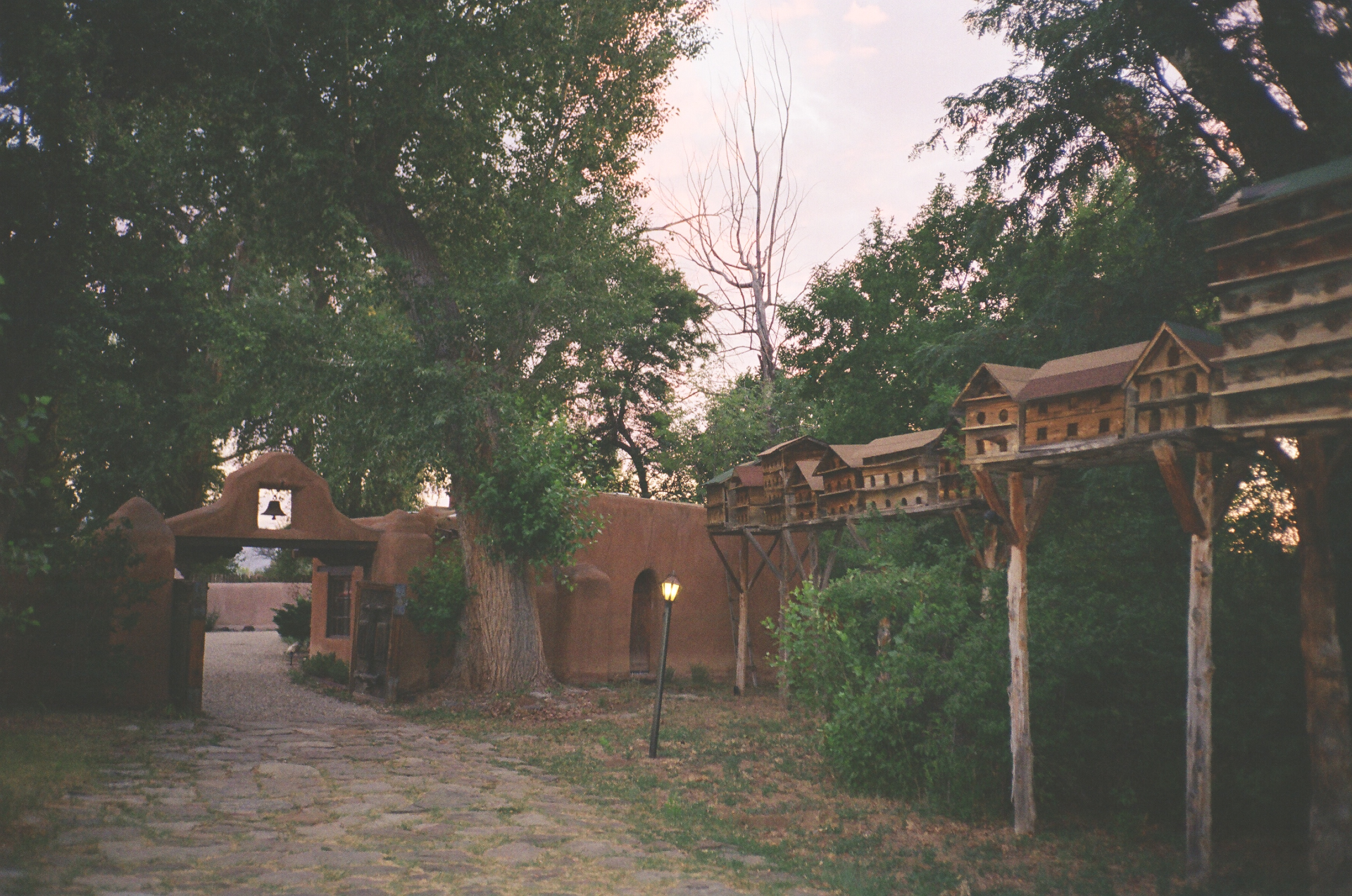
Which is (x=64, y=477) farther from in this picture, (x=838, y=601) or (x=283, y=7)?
(x=838, y=601)

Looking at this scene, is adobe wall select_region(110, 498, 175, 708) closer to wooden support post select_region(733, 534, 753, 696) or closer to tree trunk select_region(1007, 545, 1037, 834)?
wooden support post select_region(733, 534, 753, 696)

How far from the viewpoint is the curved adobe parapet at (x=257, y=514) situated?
49.1 feet

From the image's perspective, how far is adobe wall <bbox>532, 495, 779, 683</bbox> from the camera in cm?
1795

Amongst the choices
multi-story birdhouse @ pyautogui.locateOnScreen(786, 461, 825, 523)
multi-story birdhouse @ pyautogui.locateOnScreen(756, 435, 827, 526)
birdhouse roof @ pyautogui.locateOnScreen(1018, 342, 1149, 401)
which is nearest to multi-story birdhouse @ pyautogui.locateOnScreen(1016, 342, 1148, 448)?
birdhouse roof @ pyautogui.locateOnScreen(1018, 342, 1149, 401)

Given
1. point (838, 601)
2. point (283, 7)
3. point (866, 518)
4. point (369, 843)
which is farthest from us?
point (283, 7)

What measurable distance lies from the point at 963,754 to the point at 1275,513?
362cm

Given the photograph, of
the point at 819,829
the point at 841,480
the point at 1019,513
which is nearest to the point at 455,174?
the point at 841,480

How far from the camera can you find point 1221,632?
8094 mm

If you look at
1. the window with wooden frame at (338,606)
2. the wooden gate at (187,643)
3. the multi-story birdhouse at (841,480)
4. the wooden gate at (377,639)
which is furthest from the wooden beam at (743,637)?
the wooden gate at (187,643)

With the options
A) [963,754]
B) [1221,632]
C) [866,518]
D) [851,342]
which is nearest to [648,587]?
[851,342]

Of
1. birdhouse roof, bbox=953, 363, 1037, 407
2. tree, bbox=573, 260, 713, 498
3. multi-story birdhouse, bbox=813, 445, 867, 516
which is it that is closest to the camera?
birdhouse roof, bbox=953, 363, 1037, 407

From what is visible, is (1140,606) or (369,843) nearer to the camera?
(369,843)

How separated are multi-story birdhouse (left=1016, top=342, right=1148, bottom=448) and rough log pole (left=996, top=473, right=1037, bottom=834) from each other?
0.93 meters

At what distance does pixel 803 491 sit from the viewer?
15352 millimetres
